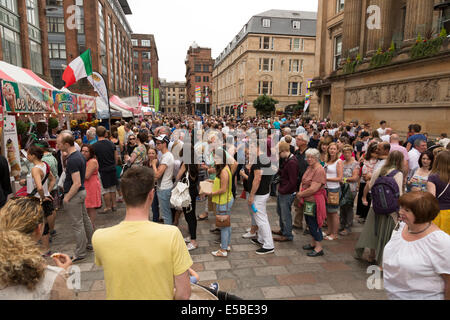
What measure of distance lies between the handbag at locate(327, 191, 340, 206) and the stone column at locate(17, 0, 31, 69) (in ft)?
79.2

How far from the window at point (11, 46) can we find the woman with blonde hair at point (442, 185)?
23116 millimetres

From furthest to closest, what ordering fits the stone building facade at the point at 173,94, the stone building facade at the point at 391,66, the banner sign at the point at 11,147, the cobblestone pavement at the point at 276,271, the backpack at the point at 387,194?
the stone building facade at the point at 173,94
the stone building facade at the point at 391,66
the banner sign at the point at 11,147
the backpack at the point at 387,194
the cobblestone pavement at the point at 276,271

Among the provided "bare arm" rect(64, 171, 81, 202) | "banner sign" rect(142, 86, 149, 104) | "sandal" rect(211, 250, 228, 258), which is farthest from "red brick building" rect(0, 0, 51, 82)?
"sandal" rect(211, 250, 228, 258)

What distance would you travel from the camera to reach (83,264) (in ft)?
14.8

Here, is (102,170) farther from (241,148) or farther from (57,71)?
(57,71)

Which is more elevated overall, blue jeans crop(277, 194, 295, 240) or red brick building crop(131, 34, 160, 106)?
red brick building crop(131, 34, 160, 106)

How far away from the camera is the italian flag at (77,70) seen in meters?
9.54

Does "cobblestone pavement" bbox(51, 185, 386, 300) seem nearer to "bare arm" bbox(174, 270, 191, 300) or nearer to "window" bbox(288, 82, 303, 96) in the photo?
"bare arm" bbox(174, 270, 191, 300)

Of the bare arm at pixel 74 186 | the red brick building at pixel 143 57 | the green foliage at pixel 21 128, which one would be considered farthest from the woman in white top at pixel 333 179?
the red brick building at pixel 143 57

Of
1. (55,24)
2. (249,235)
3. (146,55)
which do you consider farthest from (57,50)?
(146,55)

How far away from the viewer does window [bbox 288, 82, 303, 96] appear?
5156 cm

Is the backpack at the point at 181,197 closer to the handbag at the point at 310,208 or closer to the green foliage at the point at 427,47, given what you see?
the handbag at the point at 310,208

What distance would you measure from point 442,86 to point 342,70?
8.52m
